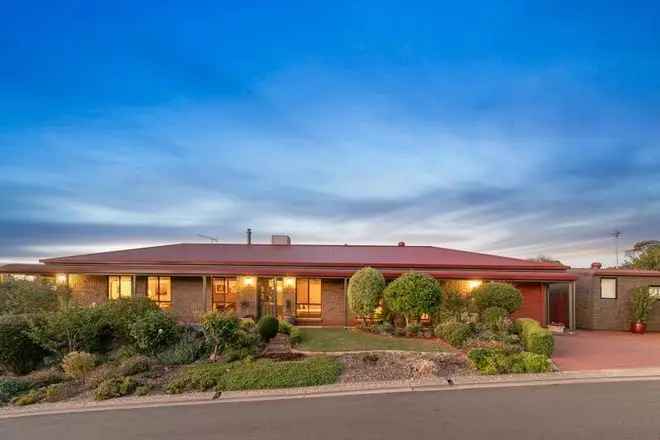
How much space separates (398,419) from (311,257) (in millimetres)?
13058

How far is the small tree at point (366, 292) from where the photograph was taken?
48.3 feet

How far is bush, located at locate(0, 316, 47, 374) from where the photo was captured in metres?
10.9

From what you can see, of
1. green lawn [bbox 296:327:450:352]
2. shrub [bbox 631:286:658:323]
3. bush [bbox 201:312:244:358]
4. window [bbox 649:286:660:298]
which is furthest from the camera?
window [bbox 649:286:660:298]

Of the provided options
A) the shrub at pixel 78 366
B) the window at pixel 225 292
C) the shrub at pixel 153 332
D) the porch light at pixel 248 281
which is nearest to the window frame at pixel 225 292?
the window at pixel 225 292

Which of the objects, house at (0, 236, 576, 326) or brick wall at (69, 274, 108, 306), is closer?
house at (0, 236, 576, 326)

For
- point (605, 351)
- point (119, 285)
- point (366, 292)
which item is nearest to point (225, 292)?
point (119, 285)

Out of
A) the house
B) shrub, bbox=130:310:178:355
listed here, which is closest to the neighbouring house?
the house

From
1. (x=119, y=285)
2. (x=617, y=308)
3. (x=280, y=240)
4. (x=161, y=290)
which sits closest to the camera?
(x=617, y=308)

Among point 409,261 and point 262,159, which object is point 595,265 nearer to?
point 409,261

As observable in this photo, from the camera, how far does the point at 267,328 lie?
12.9 m

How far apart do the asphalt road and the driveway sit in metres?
2.20

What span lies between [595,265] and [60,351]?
23.6m

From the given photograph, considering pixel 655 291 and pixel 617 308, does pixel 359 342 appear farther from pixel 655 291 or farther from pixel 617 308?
pixel 655 291

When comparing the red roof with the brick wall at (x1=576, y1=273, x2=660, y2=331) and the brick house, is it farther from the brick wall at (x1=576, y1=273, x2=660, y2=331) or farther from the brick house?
the brick wall at (x1=576, y1=273, x2=660, y2=331)
